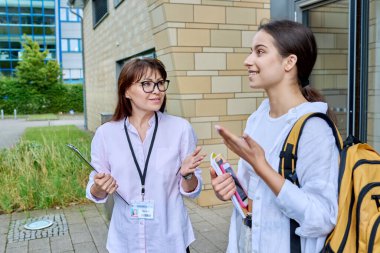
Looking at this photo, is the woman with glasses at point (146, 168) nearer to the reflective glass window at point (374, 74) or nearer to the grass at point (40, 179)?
the reflective glass window at point (374, 74)

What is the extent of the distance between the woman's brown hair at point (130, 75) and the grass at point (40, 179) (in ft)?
13.2

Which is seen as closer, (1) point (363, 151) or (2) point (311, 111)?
(1) point (363, 151)

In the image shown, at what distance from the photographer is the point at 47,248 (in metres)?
4.31

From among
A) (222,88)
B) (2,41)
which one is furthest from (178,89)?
(2,41)

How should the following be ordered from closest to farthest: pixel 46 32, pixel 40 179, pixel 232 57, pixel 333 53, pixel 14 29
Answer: pixel 333 53 → pixel 232 57 → pixel 40 179 → pixel 14 29 → pixel 46 32

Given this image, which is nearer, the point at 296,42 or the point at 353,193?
the point at 353,193

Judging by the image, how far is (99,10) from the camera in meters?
14.3

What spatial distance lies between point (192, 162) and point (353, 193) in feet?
2.80

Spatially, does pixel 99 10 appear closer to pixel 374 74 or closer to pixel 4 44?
pixel 374 74

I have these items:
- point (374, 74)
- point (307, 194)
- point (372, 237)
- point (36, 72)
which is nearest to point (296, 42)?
point (307, 194)

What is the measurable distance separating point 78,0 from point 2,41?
131 ft

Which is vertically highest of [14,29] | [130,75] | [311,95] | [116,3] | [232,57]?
[14,29]

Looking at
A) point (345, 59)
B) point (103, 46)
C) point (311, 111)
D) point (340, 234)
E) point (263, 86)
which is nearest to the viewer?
point (340, 234)

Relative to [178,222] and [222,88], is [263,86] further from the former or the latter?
[222,88]
